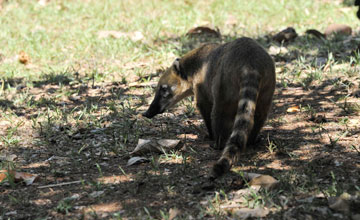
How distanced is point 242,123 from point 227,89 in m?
0.60

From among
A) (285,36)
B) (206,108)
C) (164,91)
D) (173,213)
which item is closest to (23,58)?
(164,91)

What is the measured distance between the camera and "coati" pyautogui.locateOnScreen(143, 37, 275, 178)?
3.50 meters

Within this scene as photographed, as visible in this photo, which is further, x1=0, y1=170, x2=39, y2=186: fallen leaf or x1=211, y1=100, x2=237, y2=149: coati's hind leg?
x1=211, y1=100, x2=237, y2=149: coati's hind leg

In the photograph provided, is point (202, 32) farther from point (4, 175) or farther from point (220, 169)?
point (220, 169)

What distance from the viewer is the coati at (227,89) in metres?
3.50

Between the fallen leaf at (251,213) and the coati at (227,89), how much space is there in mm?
384

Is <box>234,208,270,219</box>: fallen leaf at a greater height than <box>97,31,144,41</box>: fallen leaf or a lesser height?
lesser

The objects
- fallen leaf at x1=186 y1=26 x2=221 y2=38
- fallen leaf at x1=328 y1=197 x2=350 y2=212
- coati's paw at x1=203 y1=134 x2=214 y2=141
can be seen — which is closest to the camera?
fallen leaf at x1=328 y1=197 x2=350 y2=212

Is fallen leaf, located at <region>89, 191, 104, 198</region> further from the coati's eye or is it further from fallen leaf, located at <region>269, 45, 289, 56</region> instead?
fallen leaf, located at <region>269, 45, 289, 56</region>

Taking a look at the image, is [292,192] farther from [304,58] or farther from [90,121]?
[304,58]

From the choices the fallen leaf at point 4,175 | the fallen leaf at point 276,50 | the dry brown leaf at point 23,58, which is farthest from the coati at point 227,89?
the dry brown leaf at point 23,58

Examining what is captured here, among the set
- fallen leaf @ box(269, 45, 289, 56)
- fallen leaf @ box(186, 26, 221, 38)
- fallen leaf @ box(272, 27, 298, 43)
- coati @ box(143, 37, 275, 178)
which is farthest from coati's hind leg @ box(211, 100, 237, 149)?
fallen leaf @ box(186, 26, 221, 38)

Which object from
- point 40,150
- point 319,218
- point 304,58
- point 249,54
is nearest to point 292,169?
point 319,218

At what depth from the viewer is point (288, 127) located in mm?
4562
